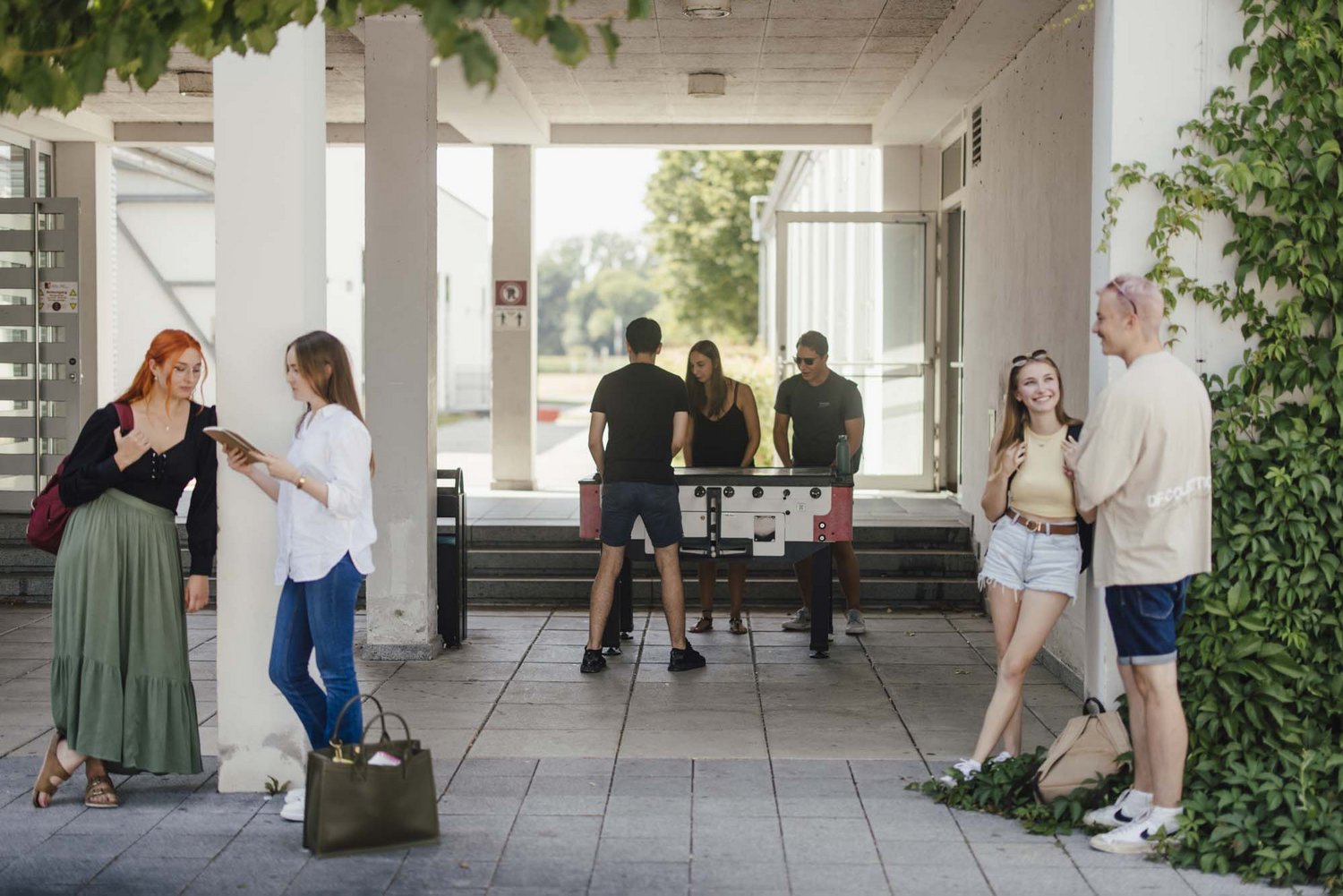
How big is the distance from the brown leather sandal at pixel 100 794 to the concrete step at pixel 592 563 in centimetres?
521

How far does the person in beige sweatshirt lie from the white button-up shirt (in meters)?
2.50

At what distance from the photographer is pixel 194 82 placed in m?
11.8

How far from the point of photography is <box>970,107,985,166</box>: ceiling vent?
37.3 feet

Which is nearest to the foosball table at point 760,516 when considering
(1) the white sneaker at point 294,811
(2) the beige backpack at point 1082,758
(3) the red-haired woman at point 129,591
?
(2) the beige backpack at point 1082,758

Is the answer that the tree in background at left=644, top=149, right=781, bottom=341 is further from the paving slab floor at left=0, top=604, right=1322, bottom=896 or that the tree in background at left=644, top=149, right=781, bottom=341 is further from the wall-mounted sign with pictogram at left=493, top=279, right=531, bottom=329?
the paving slab floor at left=0, top=604, right=1322, bottom=896

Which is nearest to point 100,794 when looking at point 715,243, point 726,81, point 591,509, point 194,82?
point 591,509

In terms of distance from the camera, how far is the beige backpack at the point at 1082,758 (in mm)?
5441

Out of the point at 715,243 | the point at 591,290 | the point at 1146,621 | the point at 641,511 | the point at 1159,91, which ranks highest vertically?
the point at 591,290

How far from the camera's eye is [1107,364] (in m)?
5.71

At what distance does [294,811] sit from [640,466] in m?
3.07

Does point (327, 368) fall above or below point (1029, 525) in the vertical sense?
above

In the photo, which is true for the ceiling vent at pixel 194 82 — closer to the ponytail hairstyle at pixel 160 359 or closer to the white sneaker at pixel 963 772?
the ponytail hairstyle at pixel 160 359

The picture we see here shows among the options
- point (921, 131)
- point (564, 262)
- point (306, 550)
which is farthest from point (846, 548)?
point (564, 262)

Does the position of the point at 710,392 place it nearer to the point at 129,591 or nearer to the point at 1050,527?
the point at 1050,527
